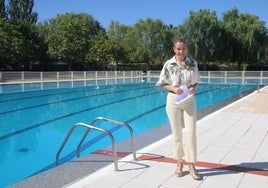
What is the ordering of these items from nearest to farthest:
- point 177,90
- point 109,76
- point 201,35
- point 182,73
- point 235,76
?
point 177,90 < point 182,73 < point 235,76 < point 109,76 < point 201,35

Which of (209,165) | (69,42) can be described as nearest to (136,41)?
(69,42)

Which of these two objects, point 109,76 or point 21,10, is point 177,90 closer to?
point 109,76

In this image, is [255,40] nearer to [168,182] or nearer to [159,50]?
[159,50]

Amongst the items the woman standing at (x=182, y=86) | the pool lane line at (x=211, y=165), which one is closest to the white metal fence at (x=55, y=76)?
the pool lane line at (x=211, y=165)

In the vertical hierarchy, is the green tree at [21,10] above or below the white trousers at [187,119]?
above

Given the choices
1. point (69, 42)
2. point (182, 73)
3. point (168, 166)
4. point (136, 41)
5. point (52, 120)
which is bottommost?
point (52, 120)

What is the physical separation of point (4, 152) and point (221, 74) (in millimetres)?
30350

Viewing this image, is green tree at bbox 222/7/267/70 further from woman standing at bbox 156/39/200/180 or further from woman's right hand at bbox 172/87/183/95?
woman's right hand at bbox 172/87/183/95

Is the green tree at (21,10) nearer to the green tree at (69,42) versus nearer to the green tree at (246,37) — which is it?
the green tree at (69,42)

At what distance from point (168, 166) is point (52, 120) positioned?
26.7 feet

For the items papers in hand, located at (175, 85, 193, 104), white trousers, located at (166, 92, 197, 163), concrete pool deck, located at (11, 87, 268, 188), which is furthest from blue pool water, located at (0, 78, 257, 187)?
papers in hand, located at (175, 85, 193, 104)

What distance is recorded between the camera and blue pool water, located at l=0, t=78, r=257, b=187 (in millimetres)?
7579

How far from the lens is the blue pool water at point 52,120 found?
7579mm

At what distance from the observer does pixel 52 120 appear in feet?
40.1
